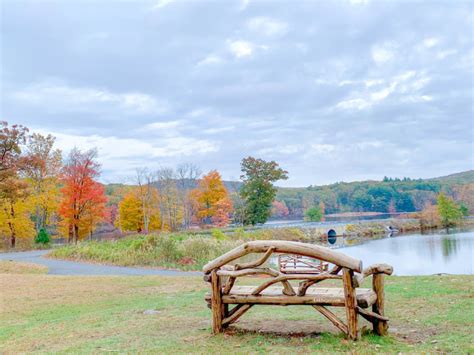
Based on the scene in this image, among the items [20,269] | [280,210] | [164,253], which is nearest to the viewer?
[20,269]

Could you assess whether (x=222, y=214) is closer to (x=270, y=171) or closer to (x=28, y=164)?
(x=270, y=171)

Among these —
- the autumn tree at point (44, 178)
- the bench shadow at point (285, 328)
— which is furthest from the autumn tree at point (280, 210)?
the bench shadow at point (285, 328)

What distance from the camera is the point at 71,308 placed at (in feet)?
24.7

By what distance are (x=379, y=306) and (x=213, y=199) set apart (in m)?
36.2

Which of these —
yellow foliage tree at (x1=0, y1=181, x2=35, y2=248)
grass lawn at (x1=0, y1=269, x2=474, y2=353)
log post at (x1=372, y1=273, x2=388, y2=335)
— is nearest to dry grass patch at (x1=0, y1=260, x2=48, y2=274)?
grass lawn at (x1=0, y1=269, x2=474, y2=353)

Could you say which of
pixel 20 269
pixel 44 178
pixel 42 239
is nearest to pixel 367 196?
pixel 44 178

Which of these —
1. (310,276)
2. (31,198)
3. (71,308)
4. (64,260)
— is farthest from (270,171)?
(310,276)

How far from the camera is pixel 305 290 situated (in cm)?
448

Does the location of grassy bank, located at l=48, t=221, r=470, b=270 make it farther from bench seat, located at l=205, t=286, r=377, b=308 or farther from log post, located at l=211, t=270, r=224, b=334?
bench seat, located at l=205, t=286, r=377, b=308

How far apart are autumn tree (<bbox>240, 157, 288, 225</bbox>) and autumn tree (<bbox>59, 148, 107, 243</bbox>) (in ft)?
48.4

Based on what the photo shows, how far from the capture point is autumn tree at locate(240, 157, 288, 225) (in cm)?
4062

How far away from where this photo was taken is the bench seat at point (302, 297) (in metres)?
4.33

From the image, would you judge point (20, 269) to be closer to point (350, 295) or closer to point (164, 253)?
point (164, 253)

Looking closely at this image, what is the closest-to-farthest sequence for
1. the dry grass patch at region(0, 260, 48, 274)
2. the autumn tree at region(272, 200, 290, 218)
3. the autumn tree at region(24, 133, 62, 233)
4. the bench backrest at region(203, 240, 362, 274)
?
the bench backrest at region(203, 240, 362, 274), the dry grass patch at region(0, 260, 48, 274), the autumn tree at region(24, 133, 62, 233), the autumn tree at region(272, 200, 290, 218)
